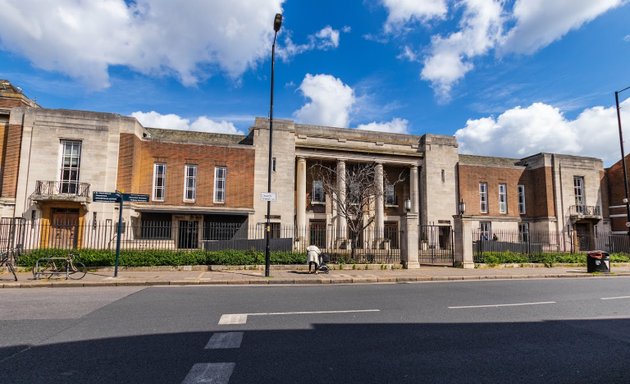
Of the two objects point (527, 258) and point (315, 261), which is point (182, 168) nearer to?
point (315, 261)

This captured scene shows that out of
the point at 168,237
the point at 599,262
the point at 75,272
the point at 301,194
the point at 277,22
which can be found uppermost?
the point at 277,22

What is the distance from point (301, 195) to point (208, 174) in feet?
26.4

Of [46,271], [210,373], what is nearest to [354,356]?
[210,373]

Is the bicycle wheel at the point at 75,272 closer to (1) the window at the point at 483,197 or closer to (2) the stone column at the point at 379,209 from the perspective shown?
(2) the stone column at the point at 379,209

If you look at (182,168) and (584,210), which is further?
(584,210)

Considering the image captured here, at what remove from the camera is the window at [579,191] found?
3508cm

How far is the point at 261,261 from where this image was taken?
17406 millimetres

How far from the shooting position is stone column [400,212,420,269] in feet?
60.4

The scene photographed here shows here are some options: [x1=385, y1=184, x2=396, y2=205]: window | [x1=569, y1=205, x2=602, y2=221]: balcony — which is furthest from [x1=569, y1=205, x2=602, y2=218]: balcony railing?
[x1=385, y1=184, x2=396, y2=205]: window

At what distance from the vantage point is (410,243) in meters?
18.5

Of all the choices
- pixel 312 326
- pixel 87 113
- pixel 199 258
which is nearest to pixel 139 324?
pixel 312 326

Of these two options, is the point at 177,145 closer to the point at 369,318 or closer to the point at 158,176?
the point at 158,176

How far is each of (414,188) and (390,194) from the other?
259 centimetres

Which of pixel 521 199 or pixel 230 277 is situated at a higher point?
pixel 521 199
